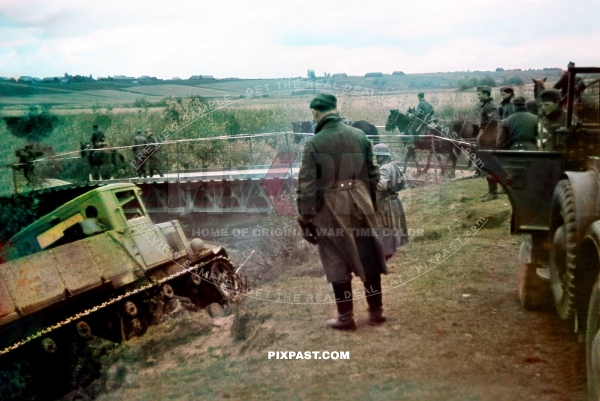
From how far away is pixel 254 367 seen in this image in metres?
3.96

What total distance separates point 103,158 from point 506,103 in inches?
142

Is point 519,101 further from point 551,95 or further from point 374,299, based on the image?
point 374,299

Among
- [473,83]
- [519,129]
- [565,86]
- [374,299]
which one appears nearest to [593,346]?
[374,299]

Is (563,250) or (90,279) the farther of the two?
(90,279)

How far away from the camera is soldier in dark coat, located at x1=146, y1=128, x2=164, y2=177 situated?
4.61 metres

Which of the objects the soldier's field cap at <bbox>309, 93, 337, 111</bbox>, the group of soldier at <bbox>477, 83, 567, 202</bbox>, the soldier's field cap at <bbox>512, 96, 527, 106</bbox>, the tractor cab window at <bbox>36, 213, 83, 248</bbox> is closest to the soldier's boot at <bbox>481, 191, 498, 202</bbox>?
the group of soldier at <bbox>477, 83, 567, 202</bbox>

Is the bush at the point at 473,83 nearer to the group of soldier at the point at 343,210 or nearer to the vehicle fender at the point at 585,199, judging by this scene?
the group of soldier at the point at 343,210

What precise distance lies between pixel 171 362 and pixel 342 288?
1.19 metres

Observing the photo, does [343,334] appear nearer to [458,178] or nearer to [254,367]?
[254,367]

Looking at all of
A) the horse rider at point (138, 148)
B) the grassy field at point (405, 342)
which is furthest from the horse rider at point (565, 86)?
the horse rider at point (138, 148)

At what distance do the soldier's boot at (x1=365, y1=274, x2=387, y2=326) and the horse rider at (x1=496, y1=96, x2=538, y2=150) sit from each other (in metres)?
2.13

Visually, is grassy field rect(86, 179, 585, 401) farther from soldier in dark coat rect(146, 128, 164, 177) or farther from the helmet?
soldier in dark coat rect(146, 128, 164, 177)

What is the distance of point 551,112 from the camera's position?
4.62 metres

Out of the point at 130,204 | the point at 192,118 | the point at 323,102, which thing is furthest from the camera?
the point at 130,204
